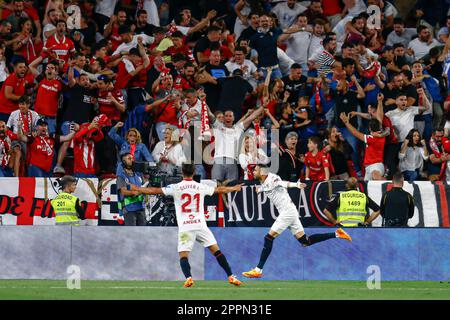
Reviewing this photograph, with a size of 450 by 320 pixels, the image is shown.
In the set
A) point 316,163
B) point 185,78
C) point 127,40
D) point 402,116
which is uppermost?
point 127,40

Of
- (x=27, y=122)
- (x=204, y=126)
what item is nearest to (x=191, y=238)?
(x=204, y=126)

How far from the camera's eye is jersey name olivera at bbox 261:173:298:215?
59.9ft

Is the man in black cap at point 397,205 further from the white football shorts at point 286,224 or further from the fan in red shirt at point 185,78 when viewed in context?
the fan in red shirt at point 185,78

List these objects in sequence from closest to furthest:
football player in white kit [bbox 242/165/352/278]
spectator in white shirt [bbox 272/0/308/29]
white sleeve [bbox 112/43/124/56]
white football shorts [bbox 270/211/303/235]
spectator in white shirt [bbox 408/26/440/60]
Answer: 1. football player in white kit [bbox 242/165/352/278]
2. white football shorts [bbox 270/211/303/235]
3. white sleeve [bbox 112/43/124/56]
4. spectator in white shirt [bbox 408/26/440/60]
5. spectator in white shirt [bbox 272/0/308/29]

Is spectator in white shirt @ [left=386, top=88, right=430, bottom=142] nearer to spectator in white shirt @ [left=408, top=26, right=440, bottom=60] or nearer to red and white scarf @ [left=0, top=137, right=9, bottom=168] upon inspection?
spectator in white shirt @ [left=408, top=26, right=440, bottom=60]

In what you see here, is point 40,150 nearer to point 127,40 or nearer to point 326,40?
point 127,40

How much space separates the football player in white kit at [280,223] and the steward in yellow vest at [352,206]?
2.90ft

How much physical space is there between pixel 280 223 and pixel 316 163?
3313mm

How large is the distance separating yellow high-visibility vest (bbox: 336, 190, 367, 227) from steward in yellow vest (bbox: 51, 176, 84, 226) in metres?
4.65

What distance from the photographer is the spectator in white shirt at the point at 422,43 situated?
80.8 ft

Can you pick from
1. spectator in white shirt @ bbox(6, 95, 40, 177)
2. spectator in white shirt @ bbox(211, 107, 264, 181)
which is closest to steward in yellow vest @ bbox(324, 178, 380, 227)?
spectator in white shirt @ bbox(211, 107, 264, 181)

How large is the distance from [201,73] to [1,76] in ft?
13.8

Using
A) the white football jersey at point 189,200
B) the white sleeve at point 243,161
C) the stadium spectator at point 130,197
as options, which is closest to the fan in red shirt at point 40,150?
the stadium spectator at point 130,197

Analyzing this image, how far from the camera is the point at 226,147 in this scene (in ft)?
70.4
